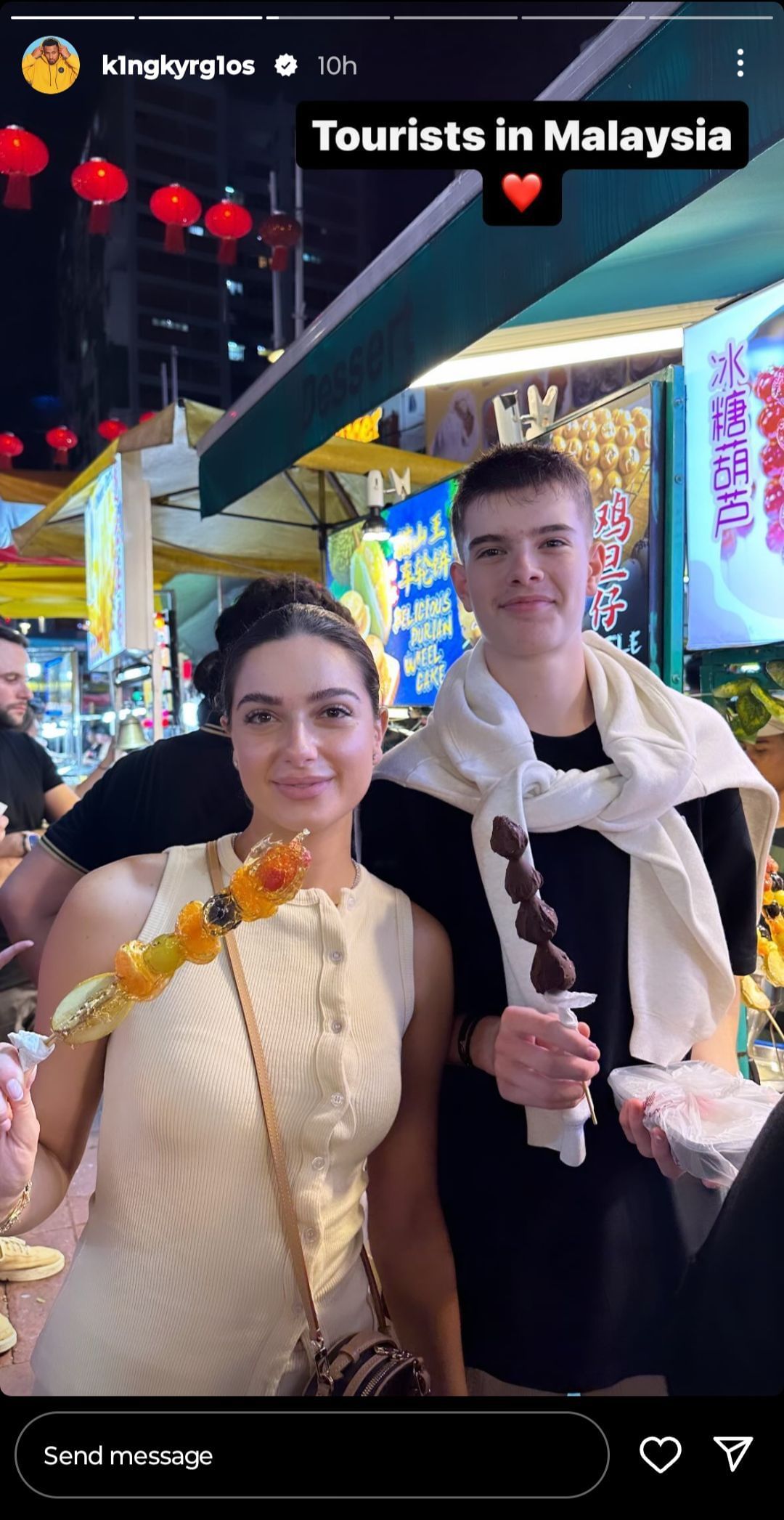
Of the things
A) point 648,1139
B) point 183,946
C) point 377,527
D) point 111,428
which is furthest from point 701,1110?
point 111,428

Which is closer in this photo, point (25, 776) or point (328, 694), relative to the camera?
point (328, 694)

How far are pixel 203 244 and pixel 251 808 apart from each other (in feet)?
2.29

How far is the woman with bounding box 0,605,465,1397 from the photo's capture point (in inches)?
35.3

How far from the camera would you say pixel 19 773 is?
1214 mm

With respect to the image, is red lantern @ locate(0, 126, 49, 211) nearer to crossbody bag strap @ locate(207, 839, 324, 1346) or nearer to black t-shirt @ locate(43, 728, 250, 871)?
black t-shirt @ locate(43, 728, 250, 871)

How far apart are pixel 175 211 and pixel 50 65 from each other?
0.19 m

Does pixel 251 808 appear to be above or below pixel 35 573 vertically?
below

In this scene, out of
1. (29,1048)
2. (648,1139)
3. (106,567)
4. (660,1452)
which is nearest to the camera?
(29,1048)

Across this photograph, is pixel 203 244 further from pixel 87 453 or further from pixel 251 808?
pixel 251 808

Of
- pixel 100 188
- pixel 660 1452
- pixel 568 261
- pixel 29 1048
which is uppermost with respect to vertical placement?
pixel 100 188

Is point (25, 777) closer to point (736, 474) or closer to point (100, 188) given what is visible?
point (100, 188)

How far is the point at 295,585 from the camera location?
3.32 feet

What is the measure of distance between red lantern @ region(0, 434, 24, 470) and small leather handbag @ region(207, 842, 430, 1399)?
0.62 metres

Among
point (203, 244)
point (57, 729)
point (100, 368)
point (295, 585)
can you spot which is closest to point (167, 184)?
point (203, 244)
